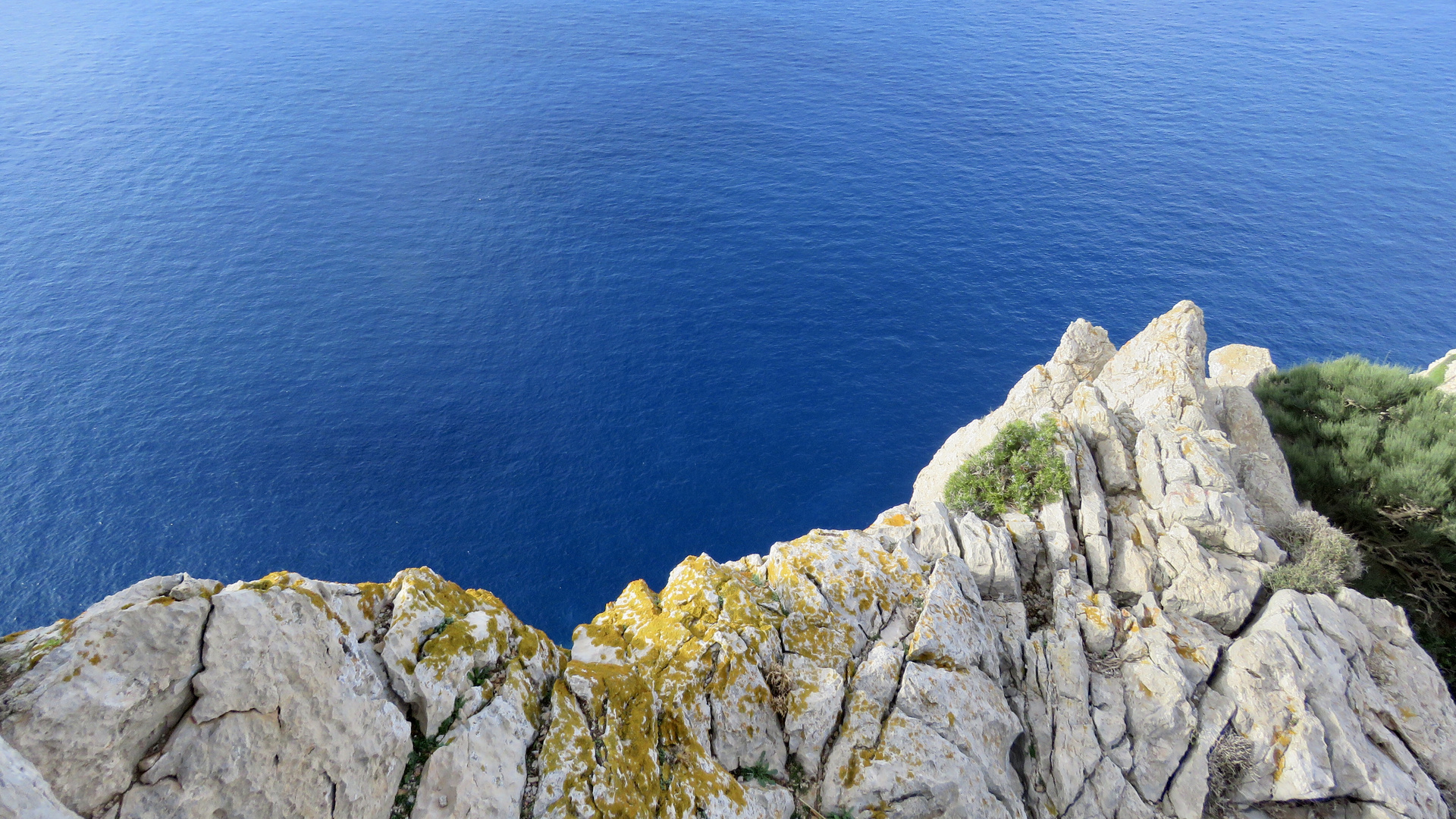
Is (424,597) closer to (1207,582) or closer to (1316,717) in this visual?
(1207,582)

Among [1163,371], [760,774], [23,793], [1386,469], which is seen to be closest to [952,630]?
[760,774]

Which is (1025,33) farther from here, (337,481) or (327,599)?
(327,599)

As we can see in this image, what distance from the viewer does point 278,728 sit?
33.2 feet

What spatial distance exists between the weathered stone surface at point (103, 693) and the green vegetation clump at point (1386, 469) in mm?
23133

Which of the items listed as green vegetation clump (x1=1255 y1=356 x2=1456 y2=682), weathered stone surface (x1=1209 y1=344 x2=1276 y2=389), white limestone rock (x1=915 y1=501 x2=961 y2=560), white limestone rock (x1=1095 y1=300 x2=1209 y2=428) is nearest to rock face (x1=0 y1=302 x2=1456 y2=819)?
white limestone rock (x1=915 y1=501 x2=961 y2=560)

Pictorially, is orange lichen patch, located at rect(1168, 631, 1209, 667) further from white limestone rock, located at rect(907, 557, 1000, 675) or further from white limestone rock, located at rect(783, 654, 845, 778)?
white limestone rock, located at rect(783, 654, 845, 778)

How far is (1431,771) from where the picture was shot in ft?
50.2

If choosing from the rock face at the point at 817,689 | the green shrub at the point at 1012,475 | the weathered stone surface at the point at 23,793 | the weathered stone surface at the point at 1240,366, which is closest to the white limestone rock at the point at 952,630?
the rock face at the point at 817,689

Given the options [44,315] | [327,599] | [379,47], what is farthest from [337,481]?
[379,47]

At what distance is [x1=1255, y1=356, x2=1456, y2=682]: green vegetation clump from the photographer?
22203 millimetres

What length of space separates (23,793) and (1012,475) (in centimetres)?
2130

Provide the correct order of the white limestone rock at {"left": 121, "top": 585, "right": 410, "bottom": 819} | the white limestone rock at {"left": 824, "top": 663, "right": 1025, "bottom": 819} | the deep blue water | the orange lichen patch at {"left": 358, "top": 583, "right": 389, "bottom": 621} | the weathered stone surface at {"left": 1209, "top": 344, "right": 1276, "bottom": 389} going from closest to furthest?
the white limestone rock at {"left": 121, "top": 585, "right": 410, "bottom": 819}
the orange lichen patch at {"left": 358, "top": 583, "right": 389, "bottom": 621}
the white limestone rock at {"left": 824, "top": 663, "right": 1025, "bottom": 819}
the weathered stone surface at {"left": 1209, "top": 344, "right": 1276, "bottom": 389}
the deep blue water

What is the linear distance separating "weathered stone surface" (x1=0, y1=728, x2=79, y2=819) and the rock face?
1.6 inches

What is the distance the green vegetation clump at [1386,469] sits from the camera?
22203 mm
